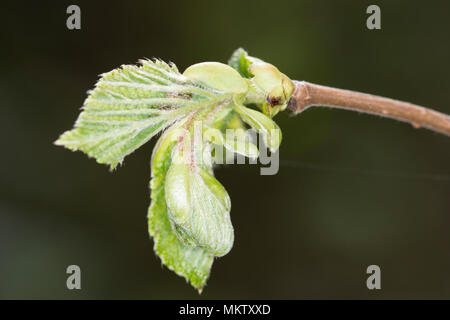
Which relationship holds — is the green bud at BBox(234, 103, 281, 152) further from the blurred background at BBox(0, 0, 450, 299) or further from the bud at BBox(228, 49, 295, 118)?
the blurred background at BBox(0, 0, 450, 299)

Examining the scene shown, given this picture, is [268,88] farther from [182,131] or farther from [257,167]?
[257,167]

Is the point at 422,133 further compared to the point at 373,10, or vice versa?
the point at 422,133

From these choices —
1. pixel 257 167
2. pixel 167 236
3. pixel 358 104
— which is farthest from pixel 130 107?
pixel 257 167

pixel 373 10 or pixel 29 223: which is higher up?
pixel 373 10

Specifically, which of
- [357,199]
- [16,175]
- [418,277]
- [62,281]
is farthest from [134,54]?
[418,277]

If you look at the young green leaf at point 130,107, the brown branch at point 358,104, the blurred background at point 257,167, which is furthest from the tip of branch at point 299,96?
the blurred background at point 257,167

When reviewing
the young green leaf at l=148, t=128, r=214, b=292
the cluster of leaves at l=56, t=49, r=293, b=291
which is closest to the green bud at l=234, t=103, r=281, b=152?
the cluster of leaves at l=56, t=49, r=293, b=291

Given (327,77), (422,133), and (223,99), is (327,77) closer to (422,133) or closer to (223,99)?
(422,133)

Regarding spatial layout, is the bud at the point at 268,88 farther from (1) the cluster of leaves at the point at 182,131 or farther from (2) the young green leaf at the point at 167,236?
(2) the young green leaf at the point at 167,236
